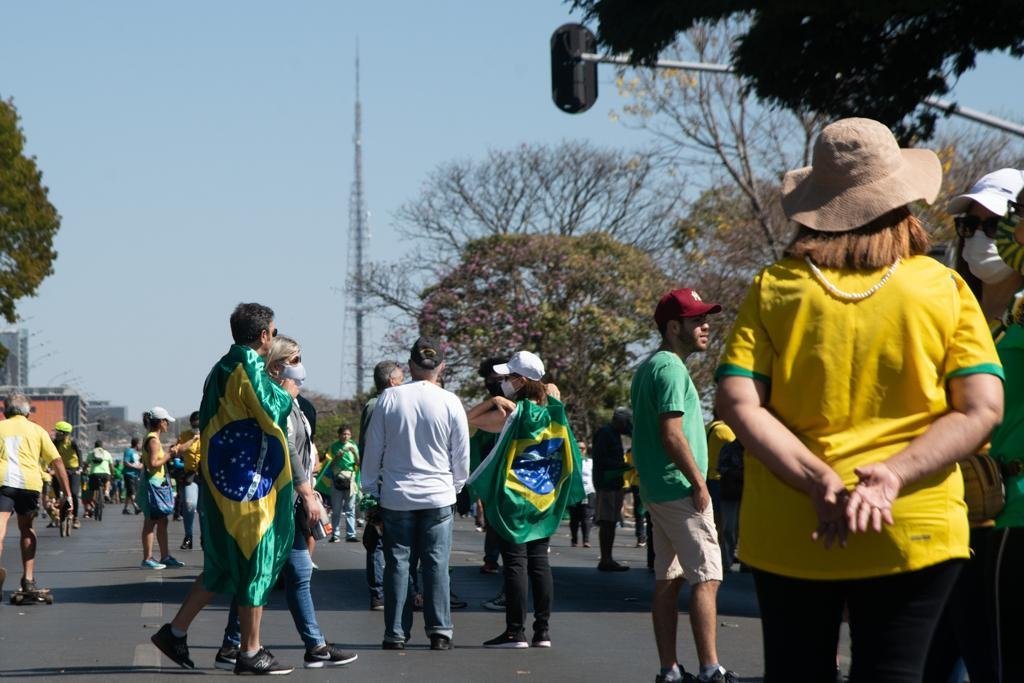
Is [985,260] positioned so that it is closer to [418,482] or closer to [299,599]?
[299,599]

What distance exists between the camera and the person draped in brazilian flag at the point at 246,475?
824 centimetres

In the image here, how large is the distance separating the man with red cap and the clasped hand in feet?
12.6

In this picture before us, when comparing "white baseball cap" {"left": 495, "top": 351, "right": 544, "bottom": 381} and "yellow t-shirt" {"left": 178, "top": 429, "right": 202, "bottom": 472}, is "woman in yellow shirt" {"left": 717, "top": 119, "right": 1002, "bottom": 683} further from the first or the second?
"yellow t-shirt" {"left": 178, "top": 429, "right": 202, "bottom": 472}

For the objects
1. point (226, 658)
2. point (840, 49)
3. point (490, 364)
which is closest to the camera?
point (226, 658)

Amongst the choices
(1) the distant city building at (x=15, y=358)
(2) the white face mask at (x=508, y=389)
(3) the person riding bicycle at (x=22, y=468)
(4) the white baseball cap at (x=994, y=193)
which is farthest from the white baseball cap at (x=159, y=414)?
(1) the distant city building at (x=15, y=358)

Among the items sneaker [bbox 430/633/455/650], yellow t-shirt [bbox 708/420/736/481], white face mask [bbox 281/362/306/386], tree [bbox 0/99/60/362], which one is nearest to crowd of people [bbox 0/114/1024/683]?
white face mask [bbox 281/362/306/386]

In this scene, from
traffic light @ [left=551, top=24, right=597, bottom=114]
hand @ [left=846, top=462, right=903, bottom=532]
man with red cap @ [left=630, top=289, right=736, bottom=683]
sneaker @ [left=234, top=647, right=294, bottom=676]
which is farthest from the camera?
traffic light @ [left=551, top=24, right=597, bottom=114]

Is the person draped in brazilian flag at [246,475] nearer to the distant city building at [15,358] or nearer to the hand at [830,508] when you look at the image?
the hand at [830,508]

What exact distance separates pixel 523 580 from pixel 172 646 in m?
2.12

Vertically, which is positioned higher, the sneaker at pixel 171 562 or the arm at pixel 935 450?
the arm at pixel 935 450

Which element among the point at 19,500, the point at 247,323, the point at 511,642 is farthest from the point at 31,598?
the point at 247,323

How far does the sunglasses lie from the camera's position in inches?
195

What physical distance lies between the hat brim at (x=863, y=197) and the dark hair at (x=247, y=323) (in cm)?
475

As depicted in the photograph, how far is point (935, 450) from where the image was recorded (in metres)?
3.65
